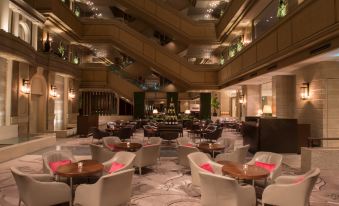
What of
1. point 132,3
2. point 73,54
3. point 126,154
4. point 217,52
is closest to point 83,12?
point 73,54

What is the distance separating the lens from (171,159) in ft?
27.5

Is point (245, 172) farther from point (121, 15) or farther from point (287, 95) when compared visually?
point (121, 15)

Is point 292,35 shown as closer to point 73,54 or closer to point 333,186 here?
point 333,186

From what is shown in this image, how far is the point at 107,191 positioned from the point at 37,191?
100cm

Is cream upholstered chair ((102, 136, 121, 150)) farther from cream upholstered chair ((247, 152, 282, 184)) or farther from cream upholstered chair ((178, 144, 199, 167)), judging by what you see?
cream upholstered chair ((247, 152, 282, 184))

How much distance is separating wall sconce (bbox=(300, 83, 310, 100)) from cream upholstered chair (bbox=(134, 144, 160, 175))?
17.9 feet

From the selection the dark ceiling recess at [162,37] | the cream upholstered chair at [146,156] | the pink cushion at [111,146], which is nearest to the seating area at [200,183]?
the cream upholstered chair at [146,156]

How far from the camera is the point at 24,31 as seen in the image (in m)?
12.0

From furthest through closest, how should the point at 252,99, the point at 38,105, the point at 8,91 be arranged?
1. the point at 252,99
2. the point at 38,105
3. the point at 8,91

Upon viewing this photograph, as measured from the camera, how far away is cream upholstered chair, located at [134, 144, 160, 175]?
6434 millimetres

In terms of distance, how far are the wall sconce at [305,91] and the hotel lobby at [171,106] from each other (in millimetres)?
34

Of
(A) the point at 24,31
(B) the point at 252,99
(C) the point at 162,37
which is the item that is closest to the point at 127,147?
(A) the point at 24,31

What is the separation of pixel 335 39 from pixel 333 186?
3.13 meters

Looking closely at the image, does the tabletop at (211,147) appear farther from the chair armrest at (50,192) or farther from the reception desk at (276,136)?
the chair armrest at (50,192)
